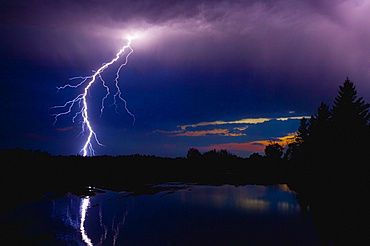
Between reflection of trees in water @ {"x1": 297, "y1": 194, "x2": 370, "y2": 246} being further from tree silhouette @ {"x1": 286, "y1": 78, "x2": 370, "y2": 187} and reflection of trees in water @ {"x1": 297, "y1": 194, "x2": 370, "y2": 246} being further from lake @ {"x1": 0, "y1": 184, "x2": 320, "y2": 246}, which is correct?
tree silhouette @ {"x1": 286, "y1": 78, "x2": 370, "y2": 187}

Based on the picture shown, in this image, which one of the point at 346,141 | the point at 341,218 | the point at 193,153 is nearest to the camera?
the point at 341,218

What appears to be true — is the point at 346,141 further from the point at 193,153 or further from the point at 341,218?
the point at 193,153

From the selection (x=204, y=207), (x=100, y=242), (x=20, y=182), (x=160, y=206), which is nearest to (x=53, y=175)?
(x=20, y=182)

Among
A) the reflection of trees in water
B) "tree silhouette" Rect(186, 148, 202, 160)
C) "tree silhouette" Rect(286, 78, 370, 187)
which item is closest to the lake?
the reflection of trees in water

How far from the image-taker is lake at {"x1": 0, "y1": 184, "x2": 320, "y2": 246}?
12406 millimetres

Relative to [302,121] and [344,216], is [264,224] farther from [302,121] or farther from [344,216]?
[302,121]

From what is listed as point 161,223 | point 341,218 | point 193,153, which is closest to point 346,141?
point 341,218

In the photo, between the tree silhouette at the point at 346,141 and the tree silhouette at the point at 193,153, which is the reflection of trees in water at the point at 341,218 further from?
the tree silhouette at the point at 193,153

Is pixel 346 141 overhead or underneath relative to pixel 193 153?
underneath

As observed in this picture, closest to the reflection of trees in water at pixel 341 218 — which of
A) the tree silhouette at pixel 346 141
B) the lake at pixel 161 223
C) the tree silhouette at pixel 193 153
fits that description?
the lake at pixel 161 223

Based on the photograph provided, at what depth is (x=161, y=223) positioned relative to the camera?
15.9 metres

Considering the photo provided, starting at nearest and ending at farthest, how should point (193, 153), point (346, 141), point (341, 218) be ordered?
point (341, 218) → point (346, 141) → point (193, 153)

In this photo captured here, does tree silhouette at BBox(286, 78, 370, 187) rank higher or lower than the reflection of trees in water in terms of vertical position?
higher

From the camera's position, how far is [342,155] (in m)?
25.0
